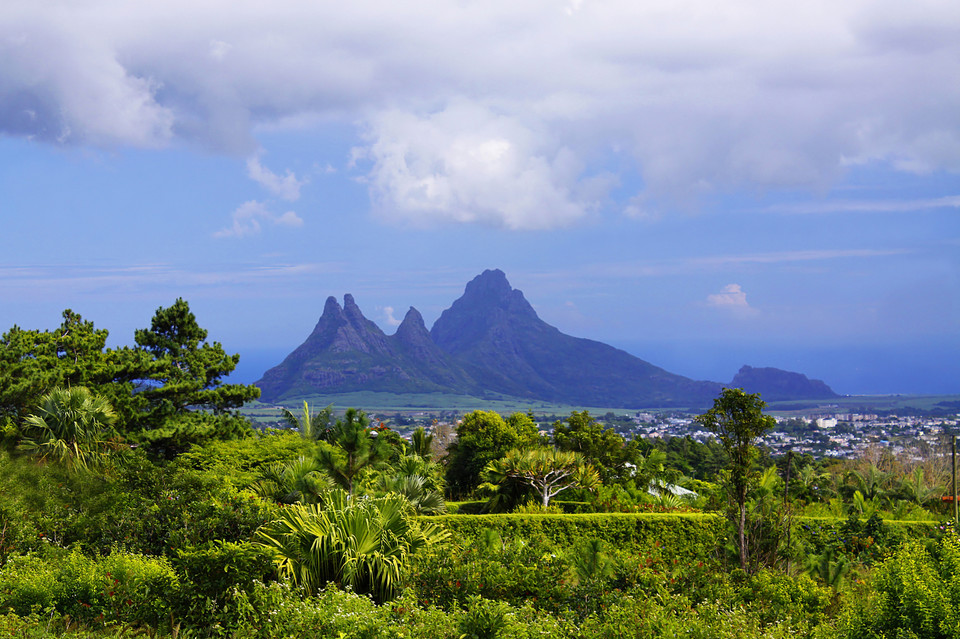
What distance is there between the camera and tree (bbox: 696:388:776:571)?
10.9m

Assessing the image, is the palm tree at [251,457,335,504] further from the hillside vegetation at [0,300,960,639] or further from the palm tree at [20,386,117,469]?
the palm tree at [20,386,117,469]

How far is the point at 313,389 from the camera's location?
193250 millimetres

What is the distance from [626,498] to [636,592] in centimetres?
1203

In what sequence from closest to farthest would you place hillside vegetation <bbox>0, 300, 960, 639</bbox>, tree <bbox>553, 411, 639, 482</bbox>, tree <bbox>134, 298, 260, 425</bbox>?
1. hillside vegetation <bbox>0, 300, 960, 639</bbox>
2. tree <bbox>134, 298, 260, 425</bbox>
3. tree <bbox>553, 411, 639, 482</bbox>

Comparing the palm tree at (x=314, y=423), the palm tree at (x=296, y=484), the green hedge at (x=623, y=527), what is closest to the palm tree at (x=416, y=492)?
the green hedge at (x=623, y=527)

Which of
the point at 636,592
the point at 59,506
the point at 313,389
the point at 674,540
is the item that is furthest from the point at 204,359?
the point at 313,389

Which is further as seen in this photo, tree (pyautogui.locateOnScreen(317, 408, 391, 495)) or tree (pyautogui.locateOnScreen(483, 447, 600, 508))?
tree (pyautogui.locateOnScreen(483, 447, 600, 508))

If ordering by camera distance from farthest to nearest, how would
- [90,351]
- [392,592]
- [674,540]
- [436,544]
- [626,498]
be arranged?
[90,351], [626,498], [674,540], [436,544], [392,592]

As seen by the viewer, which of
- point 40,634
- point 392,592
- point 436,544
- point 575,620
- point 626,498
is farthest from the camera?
point 626,498

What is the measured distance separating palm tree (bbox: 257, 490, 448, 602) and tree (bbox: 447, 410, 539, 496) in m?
18.1

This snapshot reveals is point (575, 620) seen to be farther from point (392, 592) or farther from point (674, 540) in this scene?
point (674, 540)

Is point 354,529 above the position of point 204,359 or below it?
below

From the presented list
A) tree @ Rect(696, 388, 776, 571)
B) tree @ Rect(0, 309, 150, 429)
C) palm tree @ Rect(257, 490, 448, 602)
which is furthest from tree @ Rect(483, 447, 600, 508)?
tree @ Rect(0, 309, 150, 429)

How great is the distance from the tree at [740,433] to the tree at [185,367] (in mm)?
18797
